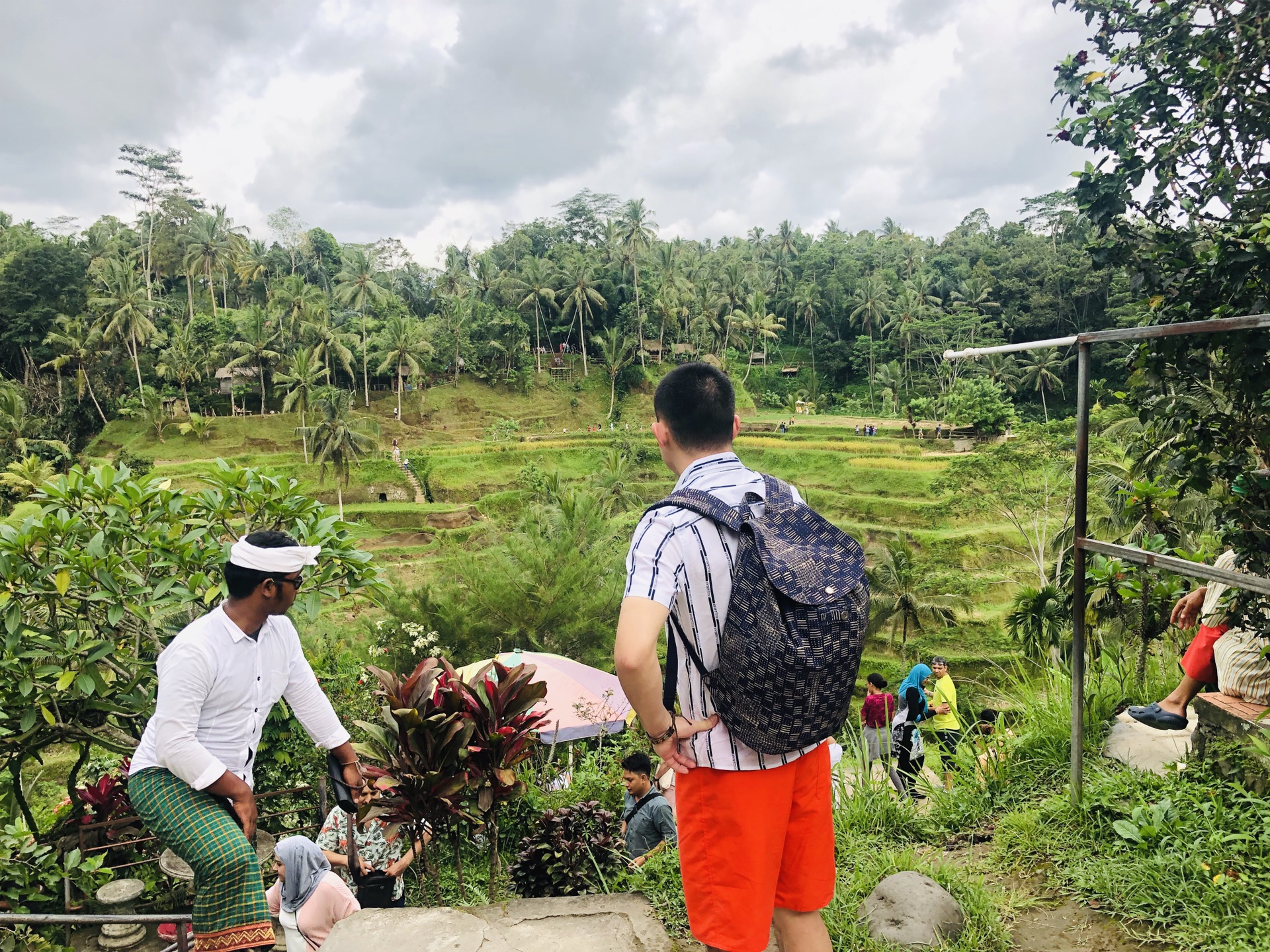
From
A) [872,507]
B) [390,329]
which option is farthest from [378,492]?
[872,507]

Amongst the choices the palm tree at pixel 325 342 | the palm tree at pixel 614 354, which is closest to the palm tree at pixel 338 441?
the palm tree at pixel 325 342

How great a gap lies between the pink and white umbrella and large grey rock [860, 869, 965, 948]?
5181mm

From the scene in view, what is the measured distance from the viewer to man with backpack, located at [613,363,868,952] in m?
1.47

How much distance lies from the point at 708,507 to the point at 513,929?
4.49ft

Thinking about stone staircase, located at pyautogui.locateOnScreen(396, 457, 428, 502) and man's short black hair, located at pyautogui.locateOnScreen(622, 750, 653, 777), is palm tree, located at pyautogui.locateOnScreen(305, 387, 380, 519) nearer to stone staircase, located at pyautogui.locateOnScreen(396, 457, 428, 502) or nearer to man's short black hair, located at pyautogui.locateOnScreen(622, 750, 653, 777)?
stone staircase, located at pyautogui.locateOnScreen(396, 457, 428, 502)

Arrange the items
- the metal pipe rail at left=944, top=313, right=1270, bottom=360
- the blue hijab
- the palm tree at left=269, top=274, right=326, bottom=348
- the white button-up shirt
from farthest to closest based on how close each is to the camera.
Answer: the palm tree at left=269, top=274, right=326, bottom=348 → the blue hijab → the white button-up shirt → the metal pipe rail at left=944, top=313, right=1270, bottom=360

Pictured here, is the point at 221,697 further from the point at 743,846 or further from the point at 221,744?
the point at 743,846

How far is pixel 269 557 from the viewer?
216cm

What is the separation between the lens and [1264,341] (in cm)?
240

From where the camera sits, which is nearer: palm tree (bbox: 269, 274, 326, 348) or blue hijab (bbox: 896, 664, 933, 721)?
blue hijab (bbox: 896, 664, 933, 721)

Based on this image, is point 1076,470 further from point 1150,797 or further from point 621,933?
point 621,933

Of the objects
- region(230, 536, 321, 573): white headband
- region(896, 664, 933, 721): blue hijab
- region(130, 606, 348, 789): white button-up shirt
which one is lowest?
region(896, 664, 933, 721): blue hijab

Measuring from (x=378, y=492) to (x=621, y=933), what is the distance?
31.7m

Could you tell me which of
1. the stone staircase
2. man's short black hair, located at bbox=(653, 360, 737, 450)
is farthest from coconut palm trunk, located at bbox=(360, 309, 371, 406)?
man's short black hair, located at bbox=(653, 360, 737, 450)
